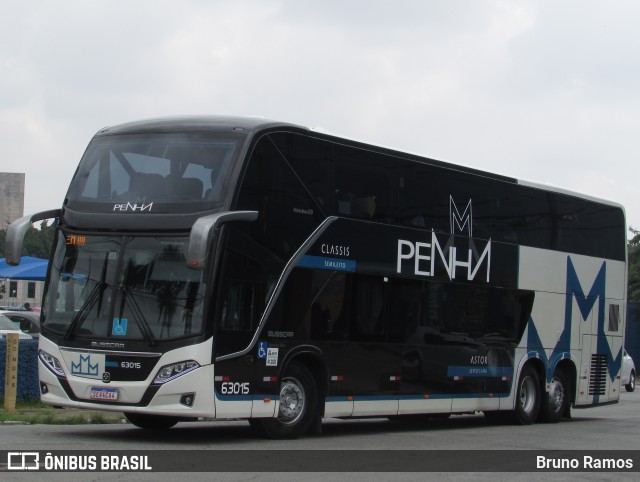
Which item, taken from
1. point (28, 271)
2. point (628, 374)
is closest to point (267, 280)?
point (28, 271)

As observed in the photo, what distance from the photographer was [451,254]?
18438 millimetres

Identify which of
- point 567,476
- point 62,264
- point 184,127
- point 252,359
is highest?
point 184,127

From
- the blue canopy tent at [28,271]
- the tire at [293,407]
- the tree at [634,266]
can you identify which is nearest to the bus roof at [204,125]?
the tire at [293,407]

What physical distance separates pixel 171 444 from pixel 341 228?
4.06 m

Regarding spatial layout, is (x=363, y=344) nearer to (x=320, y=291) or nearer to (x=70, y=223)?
(x=320, y=291)

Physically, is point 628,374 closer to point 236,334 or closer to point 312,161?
point 312,161

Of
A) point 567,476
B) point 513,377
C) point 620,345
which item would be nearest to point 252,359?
point 567,476

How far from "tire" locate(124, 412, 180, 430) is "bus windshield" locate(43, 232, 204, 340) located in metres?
2.10

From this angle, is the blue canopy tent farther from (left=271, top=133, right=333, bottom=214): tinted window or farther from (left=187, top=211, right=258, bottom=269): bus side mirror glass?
(left=187, top=211, right=258, bottom=269): bus side mirror glass

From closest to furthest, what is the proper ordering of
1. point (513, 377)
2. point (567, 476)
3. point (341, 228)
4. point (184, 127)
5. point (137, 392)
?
1. point (567, 476)
2. point (137, 392)
3. point (184, 127)
4. point (341, 228)
5. point (513, 377)

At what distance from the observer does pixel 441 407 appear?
18.2 metres

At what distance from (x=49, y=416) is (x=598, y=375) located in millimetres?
11359

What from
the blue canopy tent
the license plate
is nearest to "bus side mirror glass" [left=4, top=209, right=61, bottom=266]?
the license plate

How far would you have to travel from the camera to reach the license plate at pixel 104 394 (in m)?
13.7
